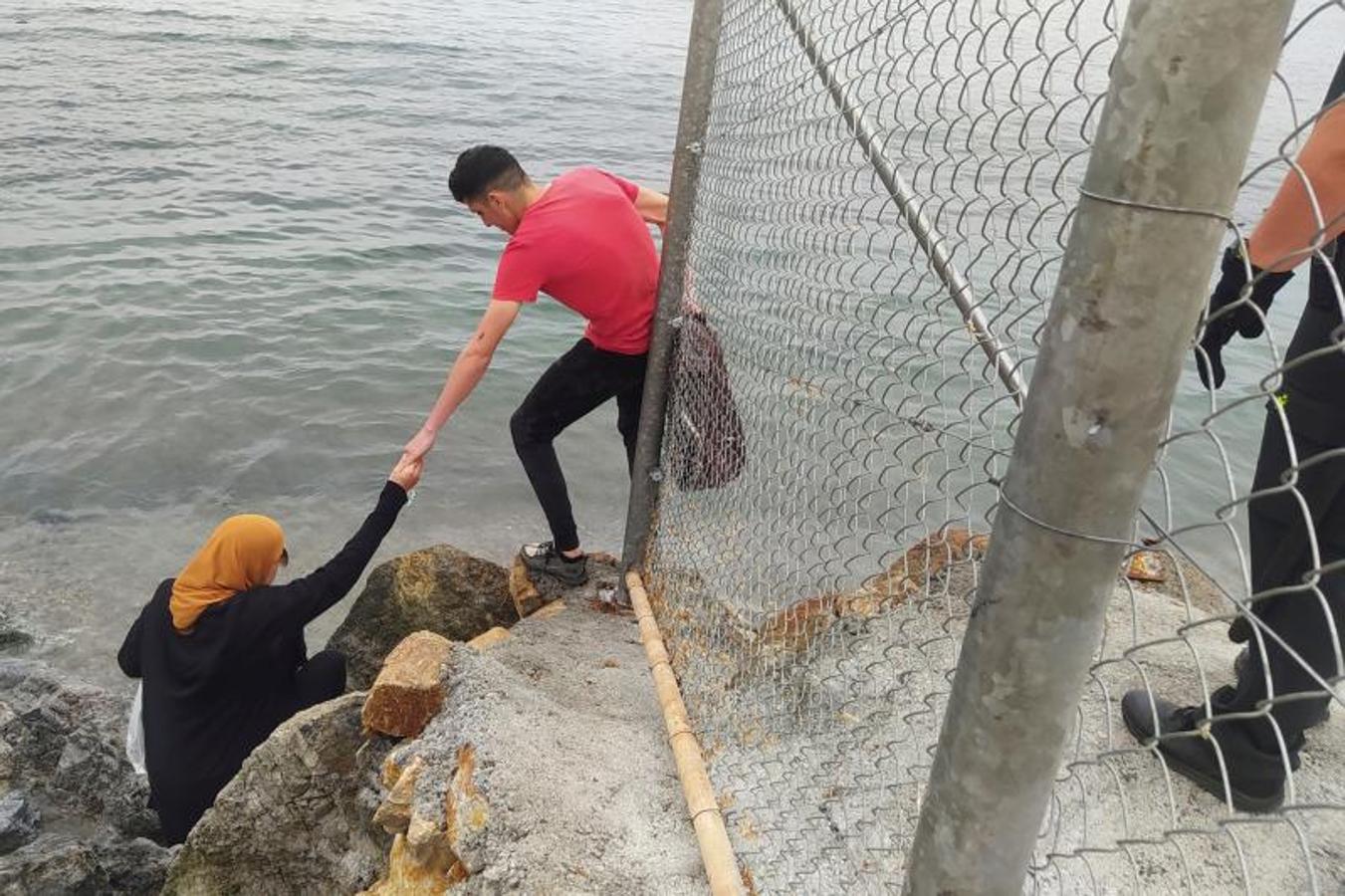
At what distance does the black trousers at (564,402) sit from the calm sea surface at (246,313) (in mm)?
2270

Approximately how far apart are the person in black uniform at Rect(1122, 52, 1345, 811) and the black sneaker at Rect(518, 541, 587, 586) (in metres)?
2.46

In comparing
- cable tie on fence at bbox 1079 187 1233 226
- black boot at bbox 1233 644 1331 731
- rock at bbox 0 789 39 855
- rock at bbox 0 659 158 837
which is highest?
cable tie on fence at bbox 1079 187 1233 226

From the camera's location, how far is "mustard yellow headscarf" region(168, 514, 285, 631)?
11.7ft

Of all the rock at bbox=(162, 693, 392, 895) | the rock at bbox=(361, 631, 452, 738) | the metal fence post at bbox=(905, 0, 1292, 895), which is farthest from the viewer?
the rock at bbox=(162, 693, 392, 895)

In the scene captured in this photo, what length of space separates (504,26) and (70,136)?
16.3m

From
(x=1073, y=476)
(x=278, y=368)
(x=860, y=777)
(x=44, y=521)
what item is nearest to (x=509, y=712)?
(x=860, y=777)

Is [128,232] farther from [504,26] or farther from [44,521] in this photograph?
[504,26]

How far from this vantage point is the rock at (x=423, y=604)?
4.55m

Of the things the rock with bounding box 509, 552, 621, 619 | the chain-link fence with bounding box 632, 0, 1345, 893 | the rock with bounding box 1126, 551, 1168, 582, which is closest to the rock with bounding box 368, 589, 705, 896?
the chain-link fence with bounding box 632, 0, 1345, 893

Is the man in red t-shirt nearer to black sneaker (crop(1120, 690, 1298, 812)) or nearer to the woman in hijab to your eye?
the woman in hijab

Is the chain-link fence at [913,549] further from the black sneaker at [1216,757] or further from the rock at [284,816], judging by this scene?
the rock at [284,816]

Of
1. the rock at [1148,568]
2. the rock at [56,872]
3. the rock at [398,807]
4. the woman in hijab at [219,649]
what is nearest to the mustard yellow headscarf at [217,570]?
the woman in hijab at [219,649]

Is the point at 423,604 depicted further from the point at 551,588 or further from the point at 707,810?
the point at 707,810

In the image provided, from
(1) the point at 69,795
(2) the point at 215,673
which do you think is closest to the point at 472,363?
(2) the point at 215,673
